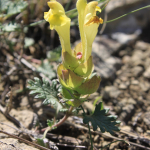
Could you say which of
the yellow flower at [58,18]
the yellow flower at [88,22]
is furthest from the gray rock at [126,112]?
the yellow flower at [58,18]

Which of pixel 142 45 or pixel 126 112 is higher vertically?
pixel 142 45

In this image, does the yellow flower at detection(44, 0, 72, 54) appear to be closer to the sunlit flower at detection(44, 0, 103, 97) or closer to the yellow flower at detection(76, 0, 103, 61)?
the sunlit flower at detection(44, 0, 103, 97)

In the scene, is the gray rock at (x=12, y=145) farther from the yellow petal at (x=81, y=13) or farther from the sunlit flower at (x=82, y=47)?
the yellow petal at (x=81, y=13)

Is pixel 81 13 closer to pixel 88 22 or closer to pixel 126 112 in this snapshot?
pixel 88 22

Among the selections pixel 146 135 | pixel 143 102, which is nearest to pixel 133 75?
pixel 143 102

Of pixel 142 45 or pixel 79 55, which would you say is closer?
pixel 79 55

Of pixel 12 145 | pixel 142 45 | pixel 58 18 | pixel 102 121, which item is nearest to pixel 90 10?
pixel 58 18

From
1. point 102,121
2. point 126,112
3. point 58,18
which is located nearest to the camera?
point 58,18
